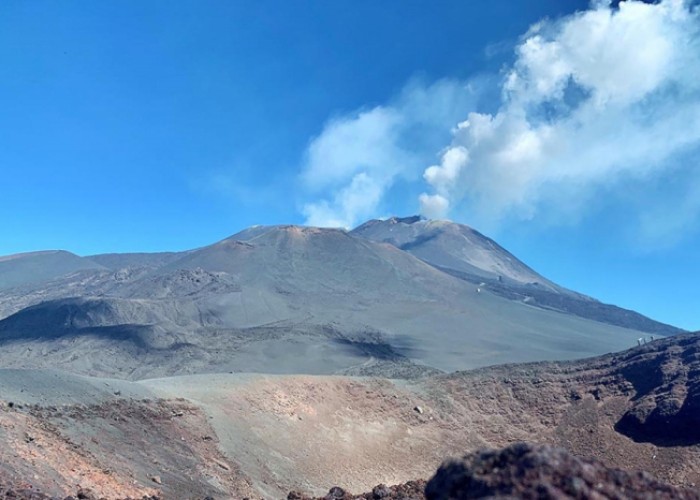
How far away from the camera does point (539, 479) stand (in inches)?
229

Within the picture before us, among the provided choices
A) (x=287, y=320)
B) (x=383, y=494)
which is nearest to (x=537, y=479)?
(x=383, y=494)

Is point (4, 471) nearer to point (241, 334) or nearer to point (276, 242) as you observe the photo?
point (241, 334)

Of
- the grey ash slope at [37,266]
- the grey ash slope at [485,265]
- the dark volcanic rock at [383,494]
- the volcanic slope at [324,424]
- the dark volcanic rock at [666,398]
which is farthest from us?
the grey ash slope at [37,266]

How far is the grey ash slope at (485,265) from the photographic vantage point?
311 feet

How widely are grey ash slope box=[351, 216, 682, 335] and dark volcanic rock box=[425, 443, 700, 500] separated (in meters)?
88.8

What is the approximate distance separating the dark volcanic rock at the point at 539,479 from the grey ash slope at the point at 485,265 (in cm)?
8876

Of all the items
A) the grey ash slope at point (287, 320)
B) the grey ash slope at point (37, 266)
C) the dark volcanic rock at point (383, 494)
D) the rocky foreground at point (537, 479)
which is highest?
the grey ash slope at point (37, 266)

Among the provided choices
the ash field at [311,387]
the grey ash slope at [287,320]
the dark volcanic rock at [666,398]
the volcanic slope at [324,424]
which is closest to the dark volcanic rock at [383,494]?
the ash field at [311,387]

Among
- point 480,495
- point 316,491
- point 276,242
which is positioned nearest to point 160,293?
point 276,242

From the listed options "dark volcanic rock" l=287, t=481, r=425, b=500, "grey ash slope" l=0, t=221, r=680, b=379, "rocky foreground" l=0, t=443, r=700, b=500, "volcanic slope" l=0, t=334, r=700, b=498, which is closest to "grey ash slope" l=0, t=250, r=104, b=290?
"grey ash slope" l=0, t=221, r=680, b=379

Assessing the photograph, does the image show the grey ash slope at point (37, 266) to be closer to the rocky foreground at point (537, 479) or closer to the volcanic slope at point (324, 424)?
the volcanic slope at point (324, 424)

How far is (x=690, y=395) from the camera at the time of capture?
99.0 feet

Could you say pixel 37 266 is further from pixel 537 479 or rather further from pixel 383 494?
pixel 537 479

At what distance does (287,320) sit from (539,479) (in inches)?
2510
